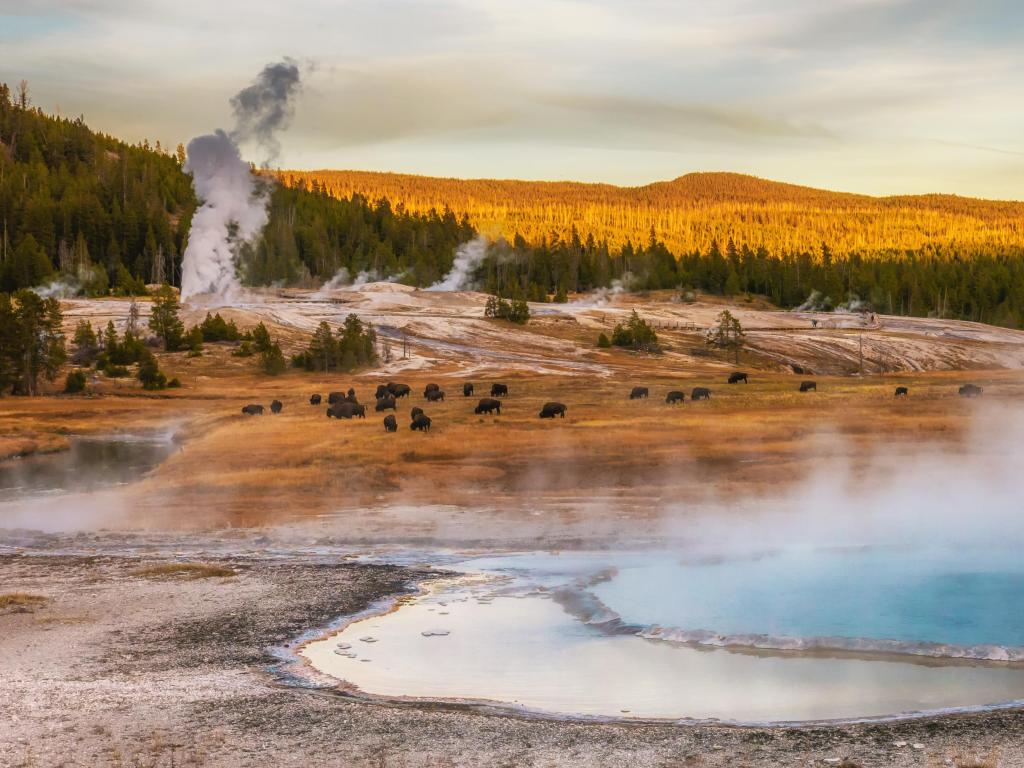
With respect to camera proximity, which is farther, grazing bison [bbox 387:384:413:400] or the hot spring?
grazing bison [bbox 387:384:413:400]

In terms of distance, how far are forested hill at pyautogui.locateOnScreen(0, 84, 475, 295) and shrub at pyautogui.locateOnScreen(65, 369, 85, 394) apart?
208ft

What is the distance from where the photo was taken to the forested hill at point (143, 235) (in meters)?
150

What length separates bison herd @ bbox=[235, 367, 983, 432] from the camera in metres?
53.1

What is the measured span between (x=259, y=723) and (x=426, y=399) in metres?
51.4

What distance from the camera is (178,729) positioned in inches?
614

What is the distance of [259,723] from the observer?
15.9 m

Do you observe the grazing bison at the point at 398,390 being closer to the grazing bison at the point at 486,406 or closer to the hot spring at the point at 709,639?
the grazing bison at the point at 486,406

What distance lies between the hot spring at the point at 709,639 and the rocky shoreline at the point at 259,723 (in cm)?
105

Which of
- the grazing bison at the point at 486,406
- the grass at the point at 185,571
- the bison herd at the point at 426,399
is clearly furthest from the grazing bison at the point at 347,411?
the grass at the point at 185,571

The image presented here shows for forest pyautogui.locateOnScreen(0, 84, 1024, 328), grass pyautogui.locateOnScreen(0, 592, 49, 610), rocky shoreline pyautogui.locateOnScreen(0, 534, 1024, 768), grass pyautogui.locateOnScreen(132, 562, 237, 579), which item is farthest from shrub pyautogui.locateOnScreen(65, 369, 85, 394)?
forest pyautogui.locateOnScreen(0, 84, 1024, 328)

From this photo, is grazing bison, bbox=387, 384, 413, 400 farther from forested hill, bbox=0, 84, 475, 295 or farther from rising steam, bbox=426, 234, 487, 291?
rising steam, bbox=426, 234, 487, 291

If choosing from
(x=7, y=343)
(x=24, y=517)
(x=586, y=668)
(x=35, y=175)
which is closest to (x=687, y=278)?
(x=35, y=175)

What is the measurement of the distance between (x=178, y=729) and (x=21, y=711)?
2490 millimetres

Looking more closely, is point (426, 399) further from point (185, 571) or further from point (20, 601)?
point (20, 601)
